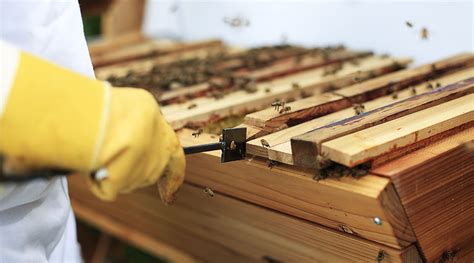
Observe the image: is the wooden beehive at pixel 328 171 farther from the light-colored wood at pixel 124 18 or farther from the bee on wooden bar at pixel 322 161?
the light-colored wood at pixel 124 18

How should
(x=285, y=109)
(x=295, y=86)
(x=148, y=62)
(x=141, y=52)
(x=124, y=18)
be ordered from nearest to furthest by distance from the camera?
(x=285, y=109) → (x=295, y=86) → (x=148, y=62) → (x=141, y=52) → (x=124, y=18)

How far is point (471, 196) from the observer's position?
1.64 m

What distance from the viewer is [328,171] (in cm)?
154

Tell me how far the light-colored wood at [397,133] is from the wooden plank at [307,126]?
0.16 metres

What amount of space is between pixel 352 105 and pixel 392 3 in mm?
989

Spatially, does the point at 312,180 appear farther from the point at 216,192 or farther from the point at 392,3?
the point at 392,3

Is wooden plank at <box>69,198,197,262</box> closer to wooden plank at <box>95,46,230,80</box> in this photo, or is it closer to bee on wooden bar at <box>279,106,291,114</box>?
wooden plank at <box>95,46,230,80</box>

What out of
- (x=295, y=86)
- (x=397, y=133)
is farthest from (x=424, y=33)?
(x=397, y=133)

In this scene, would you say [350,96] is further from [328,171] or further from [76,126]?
[76,126]

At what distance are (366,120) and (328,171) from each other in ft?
0.71

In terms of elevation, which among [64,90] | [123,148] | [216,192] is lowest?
[216,192]

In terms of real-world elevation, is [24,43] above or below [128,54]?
above

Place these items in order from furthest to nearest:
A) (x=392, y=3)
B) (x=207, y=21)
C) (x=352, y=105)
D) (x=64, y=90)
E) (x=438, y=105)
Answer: (x=207, y=21)
(x=392, y=3)
(x=352, y=105)
(x=438, y=105)
(x=64, y=90)

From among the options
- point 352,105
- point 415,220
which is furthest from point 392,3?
point 415,220
